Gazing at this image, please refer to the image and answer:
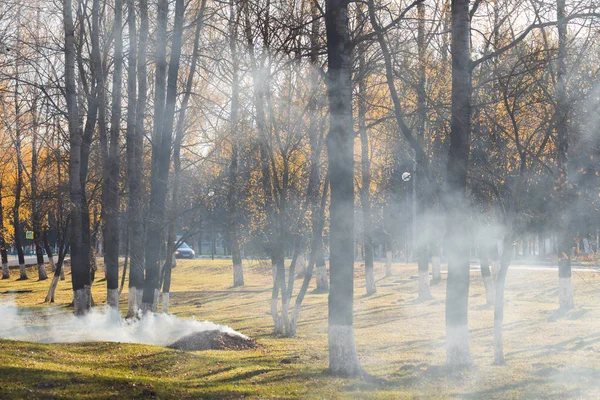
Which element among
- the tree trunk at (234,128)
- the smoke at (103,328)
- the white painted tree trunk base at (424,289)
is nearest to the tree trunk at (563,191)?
the white painted tree trunk base at (424,289)

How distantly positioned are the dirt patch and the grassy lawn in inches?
18.2

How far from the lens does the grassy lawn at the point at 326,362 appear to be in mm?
9922

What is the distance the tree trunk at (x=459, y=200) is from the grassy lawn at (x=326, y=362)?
1.97ft

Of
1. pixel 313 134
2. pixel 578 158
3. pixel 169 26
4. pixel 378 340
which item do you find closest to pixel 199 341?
pixel 378 340

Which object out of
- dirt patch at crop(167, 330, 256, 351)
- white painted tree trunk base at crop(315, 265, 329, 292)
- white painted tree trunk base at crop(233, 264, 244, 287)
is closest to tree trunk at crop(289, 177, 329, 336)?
dirt patch at crop(167, 330, 256, 351)

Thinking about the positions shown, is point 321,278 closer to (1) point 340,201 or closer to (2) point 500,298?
(2) point 500,298

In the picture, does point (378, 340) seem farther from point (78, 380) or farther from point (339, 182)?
point (78, 380)

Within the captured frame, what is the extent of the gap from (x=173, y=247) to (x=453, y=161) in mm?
11957

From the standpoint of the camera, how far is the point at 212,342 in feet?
49.0

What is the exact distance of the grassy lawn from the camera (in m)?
9.92

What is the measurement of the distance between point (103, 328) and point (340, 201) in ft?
31.2

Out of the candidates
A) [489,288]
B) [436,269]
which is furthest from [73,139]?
[436,269]

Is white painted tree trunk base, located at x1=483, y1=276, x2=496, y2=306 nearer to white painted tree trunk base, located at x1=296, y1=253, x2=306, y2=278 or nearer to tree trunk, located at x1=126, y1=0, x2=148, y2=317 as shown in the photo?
tree trunk, located at x1=126, y1=0, x2=148, y2=317

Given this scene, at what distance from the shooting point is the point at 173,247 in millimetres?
22000
